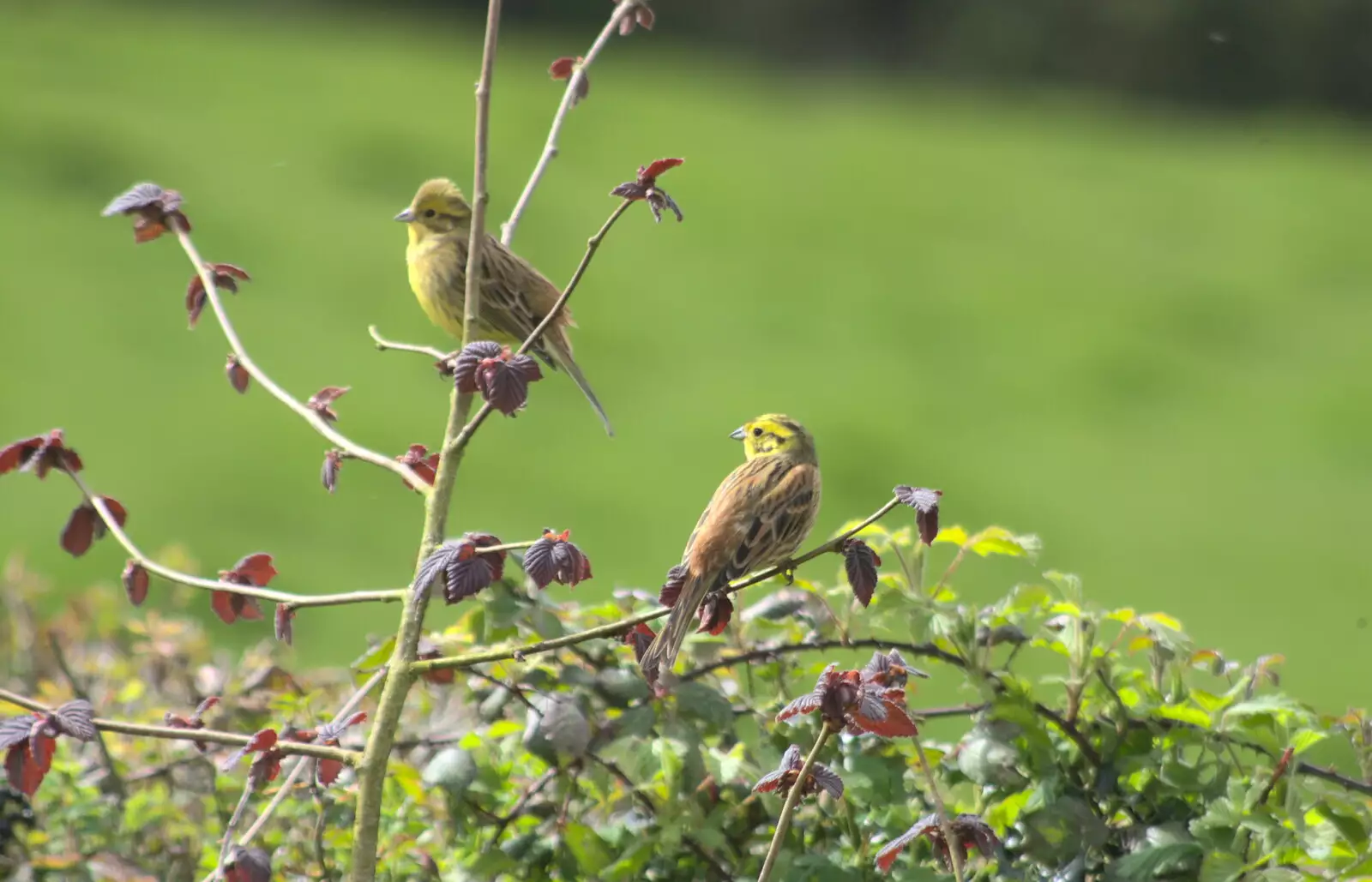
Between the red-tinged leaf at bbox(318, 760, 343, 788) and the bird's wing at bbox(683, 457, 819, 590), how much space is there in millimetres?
573

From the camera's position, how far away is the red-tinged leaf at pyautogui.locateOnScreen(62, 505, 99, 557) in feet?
6.63

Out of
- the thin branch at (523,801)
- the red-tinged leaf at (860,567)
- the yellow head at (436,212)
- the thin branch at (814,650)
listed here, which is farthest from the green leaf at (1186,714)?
the yellow head at (436,212)

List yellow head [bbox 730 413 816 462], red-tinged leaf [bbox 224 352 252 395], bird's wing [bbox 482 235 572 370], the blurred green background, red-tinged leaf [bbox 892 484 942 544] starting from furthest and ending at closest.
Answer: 1. the blurred green background
2. bird's wing [bbox 482 235 572 370]
3. yellow head [bbox 730 413 816 462]
4. red-tinged leaf [bbox 224 352 252 395]
5. red-tinged leaf [bbox 892 484 942 544]

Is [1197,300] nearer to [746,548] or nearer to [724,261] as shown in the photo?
[724,261]

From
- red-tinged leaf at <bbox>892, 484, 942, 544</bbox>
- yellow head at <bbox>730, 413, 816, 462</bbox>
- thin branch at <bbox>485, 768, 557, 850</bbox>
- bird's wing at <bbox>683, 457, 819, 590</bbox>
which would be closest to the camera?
red-tinged leaf at <bbox>892, 484, 942, 544</bbox>

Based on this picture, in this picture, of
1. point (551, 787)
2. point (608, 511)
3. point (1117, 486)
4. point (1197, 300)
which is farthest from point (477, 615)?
point (1197, 300)

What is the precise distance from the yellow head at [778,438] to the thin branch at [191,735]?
1061 millimetres

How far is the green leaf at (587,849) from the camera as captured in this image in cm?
231

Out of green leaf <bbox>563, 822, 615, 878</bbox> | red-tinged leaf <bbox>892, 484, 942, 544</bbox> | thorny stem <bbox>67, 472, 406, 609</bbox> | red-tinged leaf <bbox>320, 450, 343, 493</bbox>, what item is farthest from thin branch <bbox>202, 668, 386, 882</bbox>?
red-tinged leaf <bbox>892, 484, 942, 544</bbox>

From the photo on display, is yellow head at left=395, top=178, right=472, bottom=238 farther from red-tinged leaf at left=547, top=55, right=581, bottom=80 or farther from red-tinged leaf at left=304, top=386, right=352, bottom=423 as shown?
red-tinged leaf at left=304, top=386, right=352, bottom=423

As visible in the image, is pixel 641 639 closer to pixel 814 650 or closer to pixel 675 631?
pixel 675 631

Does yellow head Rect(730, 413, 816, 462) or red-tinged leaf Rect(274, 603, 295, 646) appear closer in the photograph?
red-tinged leaf Rect(274, 603, 295, 646)

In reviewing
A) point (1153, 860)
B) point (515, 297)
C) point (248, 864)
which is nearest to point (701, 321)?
point (515, 297)

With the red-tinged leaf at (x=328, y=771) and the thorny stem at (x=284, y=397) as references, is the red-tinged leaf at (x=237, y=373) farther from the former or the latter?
the red-tinged leaf at (x=328, y=771)
